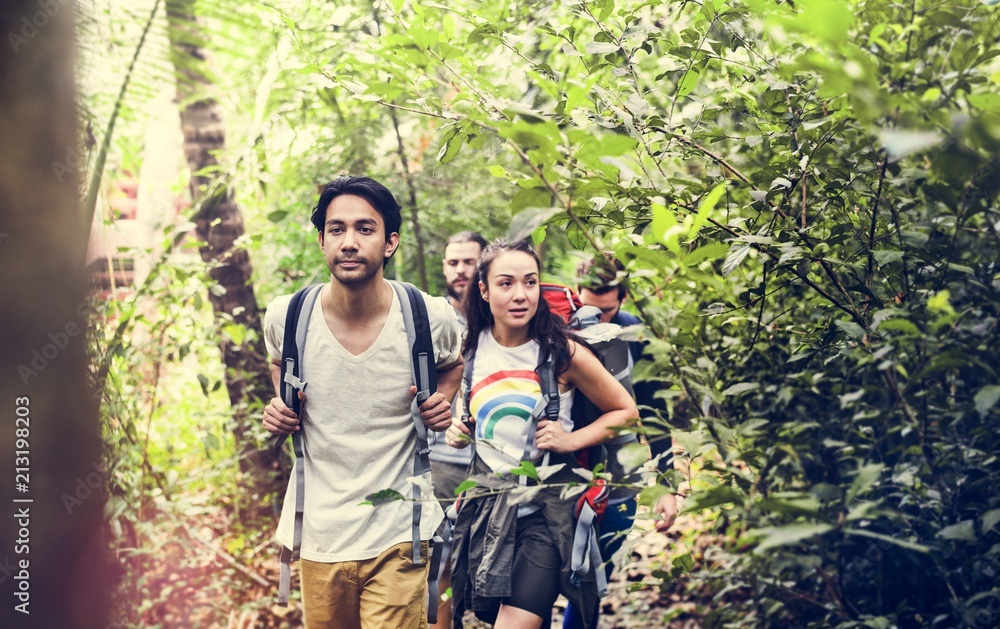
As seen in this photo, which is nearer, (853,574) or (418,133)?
(853,574)

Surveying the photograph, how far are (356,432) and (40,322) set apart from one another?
1.17 metres

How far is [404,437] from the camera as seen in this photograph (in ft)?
10.4

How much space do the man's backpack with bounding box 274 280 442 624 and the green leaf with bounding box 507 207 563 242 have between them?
1.56 metres

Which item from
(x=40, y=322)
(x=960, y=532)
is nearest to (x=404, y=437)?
(x=40, y=322)

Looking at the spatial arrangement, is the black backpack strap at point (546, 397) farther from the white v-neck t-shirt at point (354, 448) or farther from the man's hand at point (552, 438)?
the white v-neck t-shirt at point (354, 448)

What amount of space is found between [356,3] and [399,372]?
3565 mm

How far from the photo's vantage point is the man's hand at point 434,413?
3.15m

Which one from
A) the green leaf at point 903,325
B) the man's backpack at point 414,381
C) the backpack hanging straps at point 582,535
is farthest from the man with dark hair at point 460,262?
the green leaf at point 903,325

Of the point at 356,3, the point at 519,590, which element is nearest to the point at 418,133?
Answer: the point at 356,3

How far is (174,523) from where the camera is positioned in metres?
5.18

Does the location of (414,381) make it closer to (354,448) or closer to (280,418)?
(354,448)

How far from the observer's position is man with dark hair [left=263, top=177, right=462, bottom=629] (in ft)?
10.1

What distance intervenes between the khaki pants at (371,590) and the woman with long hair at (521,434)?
0.31 meters

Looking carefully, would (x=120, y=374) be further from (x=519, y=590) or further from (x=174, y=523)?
(x=519, y=590)
